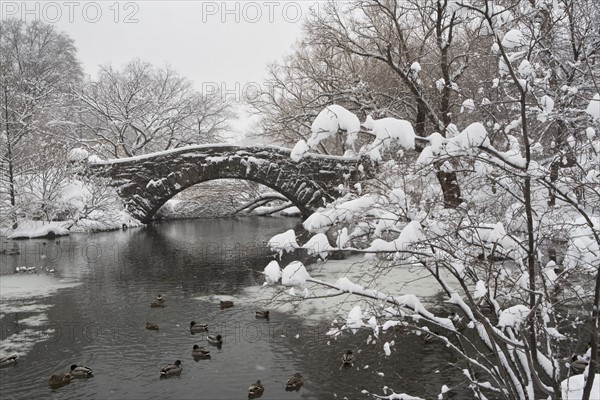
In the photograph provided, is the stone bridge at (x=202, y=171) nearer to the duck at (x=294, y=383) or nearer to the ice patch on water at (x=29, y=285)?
the ice patch on water at (x=29, y=285)

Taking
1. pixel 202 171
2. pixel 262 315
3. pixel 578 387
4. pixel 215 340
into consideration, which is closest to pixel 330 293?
pixel 262 315

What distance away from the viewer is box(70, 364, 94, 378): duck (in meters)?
5.90

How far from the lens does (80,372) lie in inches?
233

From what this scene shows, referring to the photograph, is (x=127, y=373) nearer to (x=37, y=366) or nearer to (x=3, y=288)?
(x=37, y=366)

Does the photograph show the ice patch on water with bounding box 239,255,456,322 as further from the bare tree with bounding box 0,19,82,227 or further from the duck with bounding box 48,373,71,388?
the bare tree with bounding box 0,19,82,227

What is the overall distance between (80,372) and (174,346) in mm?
1326

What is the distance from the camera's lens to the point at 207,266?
12.9 metres

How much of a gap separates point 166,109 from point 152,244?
1668cm

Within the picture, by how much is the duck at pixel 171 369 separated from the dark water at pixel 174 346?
0.07m


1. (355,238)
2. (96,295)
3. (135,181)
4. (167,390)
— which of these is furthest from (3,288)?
(135,181)

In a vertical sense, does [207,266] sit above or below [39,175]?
below

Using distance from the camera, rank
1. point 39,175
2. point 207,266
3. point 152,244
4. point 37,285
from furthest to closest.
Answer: point 39,175 → point 152,244 → point 207,266 → point 37,285

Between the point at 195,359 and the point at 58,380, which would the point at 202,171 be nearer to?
the point at 195,359

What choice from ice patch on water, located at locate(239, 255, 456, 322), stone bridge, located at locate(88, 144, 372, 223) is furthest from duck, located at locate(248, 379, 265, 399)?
stone bridge, located at locate(88, 144, 372, 223)
